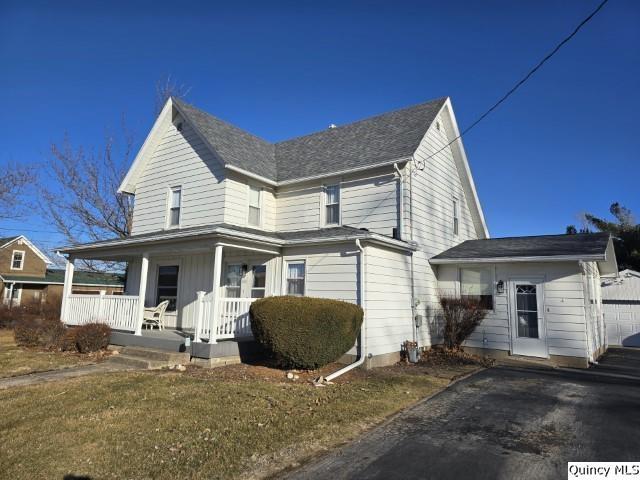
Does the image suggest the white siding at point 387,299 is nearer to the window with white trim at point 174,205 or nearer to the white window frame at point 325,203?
the white window frame at point 325,203

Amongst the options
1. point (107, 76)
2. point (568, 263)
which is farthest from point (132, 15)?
point (568, 263)

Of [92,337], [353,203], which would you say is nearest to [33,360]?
[92,337]

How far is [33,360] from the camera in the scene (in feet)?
34.0

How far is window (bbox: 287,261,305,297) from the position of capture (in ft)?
38.4

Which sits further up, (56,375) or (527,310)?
(527,310)

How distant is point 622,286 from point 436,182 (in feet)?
40.8

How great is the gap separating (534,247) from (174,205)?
488 inches

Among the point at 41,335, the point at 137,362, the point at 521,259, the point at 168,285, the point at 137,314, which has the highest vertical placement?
the point at 521,259

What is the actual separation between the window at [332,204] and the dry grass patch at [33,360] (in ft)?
26.5

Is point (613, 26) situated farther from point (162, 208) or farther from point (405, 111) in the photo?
point (162, 208)

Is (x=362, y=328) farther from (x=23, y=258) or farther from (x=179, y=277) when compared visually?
(x=23, y=258)

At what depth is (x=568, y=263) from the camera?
438 inches

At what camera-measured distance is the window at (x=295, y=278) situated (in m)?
11.7

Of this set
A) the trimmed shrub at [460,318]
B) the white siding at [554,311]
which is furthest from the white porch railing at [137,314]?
the white siding at [554,311]
